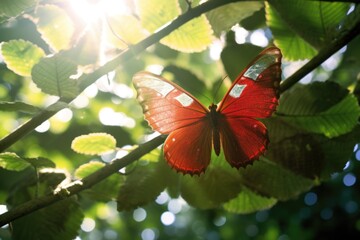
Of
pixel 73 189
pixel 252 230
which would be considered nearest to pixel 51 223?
pixel 73 189

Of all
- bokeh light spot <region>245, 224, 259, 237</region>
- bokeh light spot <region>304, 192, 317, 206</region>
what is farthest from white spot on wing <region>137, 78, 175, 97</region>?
bokeh light spot <region>304, 192, 317, 206</region>

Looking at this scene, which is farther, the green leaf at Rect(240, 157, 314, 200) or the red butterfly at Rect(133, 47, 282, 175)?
the green leaf at Rect(240, 157, 314, 200)

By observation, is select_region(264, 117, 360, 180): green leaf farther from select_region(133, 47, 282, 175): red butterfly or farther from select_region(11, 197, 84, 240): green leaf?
select_region(11, 197, 84, 240): green leaf

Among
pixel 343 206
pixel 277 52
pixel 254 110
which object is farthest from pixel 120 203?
pixel 343 206

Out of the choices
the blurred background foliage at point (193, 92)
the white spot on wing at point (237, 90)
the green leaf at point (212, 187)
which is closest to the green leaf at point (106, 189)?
the blurred background foliage at point (193, 92)

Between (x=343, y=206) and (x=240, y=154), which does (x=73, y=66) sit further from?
(x=343, y=206)
